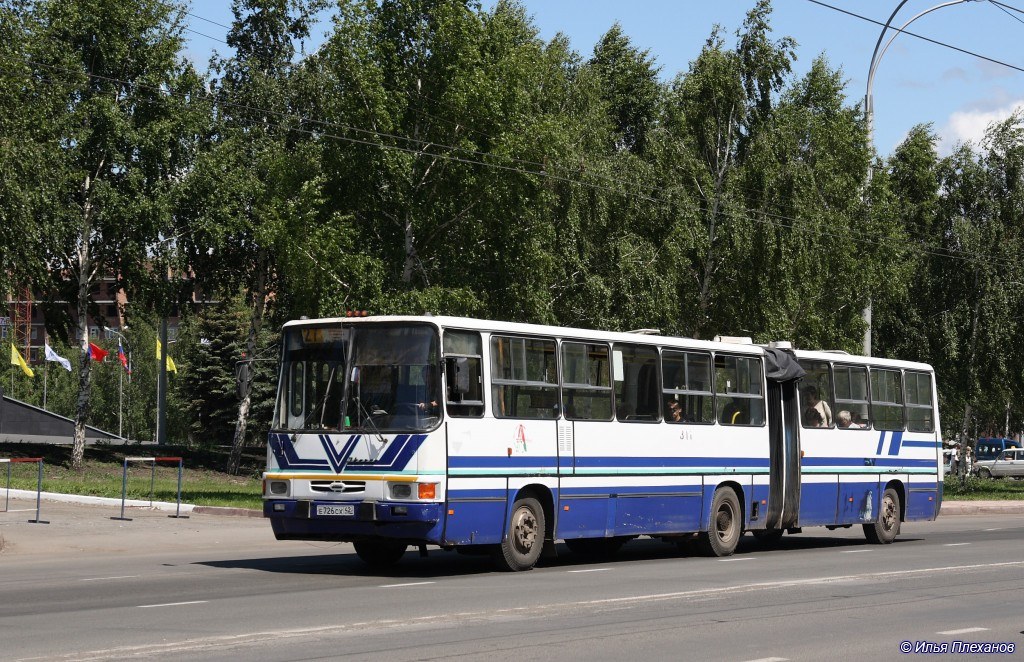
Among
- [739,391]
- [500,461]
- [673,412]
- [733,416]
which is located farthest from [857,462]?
[500,461]

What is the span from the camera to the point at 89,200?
43.7 metres

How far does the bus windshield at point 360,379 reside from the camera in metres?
16.5

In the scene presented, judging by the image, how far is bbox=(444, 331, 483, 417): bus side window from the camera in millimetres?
16312

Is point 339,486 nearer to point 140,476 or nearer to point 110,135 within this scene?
point 140,476

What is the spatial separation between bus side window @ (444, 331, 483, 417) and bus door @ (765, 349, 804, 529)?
275 inches

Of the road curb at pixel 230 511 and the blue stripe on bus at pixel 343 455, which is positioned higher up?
the blue stripe on bus at pixel 343 455

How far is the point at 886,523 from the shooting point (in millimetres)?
24766

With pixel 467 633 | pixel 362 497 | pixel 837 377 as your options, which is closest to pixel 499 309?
pixel 837 377

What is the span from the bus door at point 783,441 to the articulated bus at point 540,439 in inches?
1.2

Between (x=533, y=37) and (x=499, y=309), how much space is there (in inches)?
616

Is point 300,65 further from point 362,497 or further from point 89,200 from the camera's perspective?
point 362,497

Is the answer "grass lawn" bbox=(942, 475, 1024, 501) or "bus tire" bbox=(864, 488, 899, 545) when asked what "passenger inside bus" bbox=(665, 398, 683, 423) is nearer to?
"bus tire" bbox=(864, 488, 899, 545)

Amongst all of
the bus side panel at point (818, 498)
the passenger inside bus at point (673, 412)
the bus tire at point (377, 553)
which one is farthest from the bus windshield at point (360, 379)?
the bus side panel at point (818, 498)

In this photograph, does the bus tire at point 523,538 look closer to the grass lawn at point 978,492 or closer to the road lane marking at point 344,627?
the road lane marking at point 344,627
